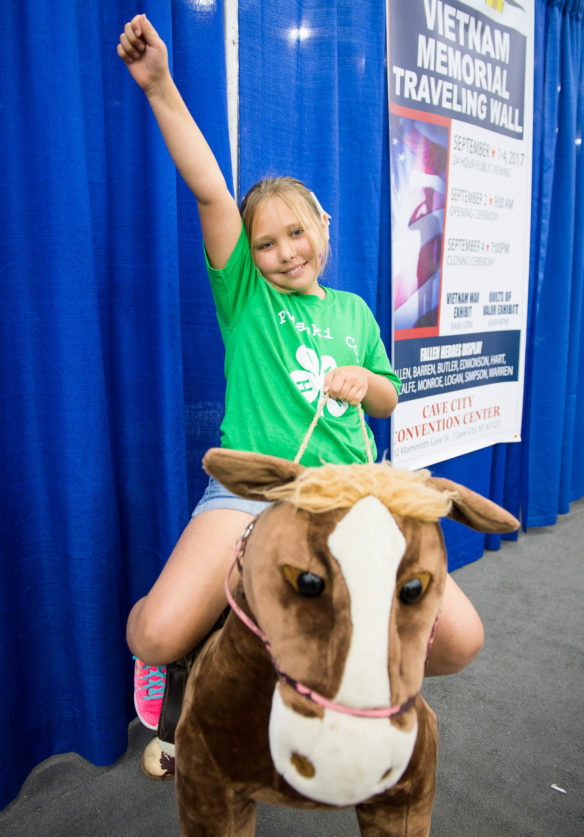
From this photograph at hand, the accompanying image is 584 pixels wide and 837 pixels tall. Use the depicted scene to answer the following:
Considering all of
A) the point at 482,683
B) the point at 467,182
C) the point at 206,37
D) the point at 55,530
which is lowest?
the point at 482,683

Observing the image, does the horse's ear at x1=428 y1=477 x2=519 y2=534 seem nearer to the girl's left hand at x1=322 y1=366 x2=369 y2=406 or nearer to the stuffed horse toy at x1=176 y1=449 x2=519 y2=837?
the stuffed horse toy at x1=176 y1=449 x2=519 y2=837

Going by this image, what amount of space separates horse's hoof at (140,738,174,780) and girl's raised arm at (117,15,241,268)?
1.08 m

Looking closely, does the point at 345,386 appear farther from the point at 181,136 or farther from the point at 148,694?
the point at 148,694

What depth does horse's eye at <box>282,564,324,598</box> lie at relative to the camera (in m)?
0.54

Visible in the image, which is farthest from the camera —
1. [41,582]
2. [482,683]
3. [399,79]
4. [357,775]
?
[399,79]

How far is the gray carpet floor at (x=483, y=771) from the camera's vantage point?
3.75ft

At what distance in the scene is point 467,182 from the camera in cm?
212

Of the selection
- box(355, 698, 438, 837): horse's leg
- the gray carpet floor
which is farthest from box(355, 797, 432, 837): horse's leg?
the gray carpet floor

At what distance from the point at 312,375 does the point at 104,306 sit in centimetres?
54

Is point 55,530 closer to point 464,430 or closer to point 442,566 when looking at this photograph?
point 442,566

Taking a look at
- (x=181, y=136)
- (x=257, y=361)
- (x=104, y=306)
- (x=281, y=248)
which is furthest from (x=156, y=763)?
(x=181, y=136)

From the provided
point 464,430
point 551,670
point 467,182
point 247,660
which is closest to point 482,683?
point 551,670

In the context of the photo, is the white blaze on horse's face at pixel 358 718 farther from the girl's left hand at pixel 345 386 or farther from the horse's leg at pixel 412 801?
the girl's left hand at pixel 345 386

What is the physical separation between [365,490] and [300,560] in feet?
0.31
